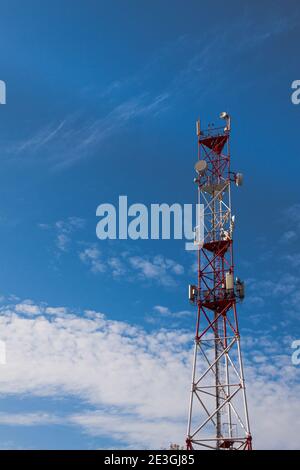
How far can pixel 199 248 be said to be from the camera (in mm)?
65438

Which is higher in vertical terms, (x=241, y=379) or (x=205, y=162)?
(x=205, y=162)

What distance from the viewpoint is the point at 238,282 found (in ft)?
205

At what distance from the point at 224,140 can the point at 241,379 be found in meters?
28.9
